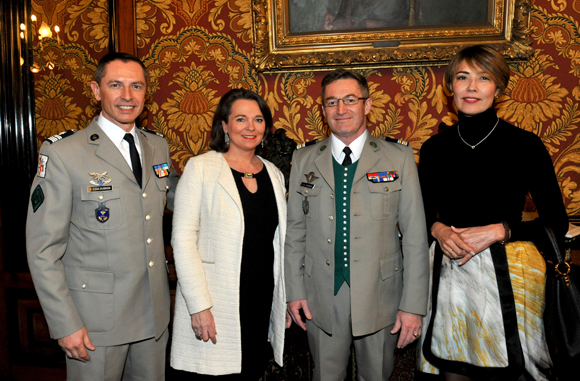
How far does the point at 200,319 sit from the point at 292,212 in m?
0.71

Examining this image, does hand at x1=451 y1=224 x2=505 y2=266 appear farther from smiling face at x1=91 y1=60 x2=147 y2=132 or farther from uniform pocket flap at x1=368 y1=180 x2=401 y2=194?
smiling face at x1=91 y1=60 x2=147 y2=132

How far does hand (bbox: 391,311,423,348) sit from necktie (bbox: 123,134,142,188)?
57.7 inches

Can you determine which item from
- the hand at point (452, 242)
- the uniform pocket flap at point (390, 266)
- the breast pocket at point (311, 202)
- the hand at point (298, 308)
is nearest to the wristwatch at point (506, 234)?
the hand at point (452, 242)

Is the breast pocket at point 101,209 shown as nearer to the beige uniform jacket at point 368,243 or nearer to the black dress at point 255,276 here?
the black dress at point 255,276

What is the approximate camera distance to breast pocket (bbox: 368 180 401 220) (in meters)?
2.08

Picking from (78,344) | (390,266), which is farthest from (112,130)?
(390,266)

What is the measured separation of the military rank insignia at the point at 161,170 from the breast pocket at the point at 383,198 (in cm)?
107

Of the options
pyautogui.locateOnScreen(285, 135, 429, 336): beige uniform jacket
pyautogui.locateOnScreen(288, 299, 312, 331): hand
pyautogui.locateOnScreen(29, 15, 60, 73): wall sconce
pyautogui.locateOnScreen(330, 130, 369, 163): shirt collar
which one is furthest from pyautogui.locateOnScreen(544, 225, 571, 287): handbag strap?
pyautogui.locateOnScreen(29, 15, 60, 73): wall sconce

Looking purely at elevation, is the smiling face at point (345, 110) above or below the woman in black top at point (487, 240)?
above

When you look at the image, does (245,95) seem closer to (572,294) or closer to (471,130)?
(471,130)

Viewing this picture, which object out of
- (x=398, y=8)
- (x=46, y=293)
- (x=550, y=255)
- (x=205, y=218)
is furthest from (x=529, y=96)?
(x=46, y=293)

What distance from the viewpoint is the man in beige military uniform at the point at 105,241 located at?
6.01 ft

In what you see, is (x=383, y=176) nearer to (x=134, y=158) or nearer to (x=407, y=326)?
(x=407, y=326)

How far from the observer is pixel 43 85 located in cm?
328
